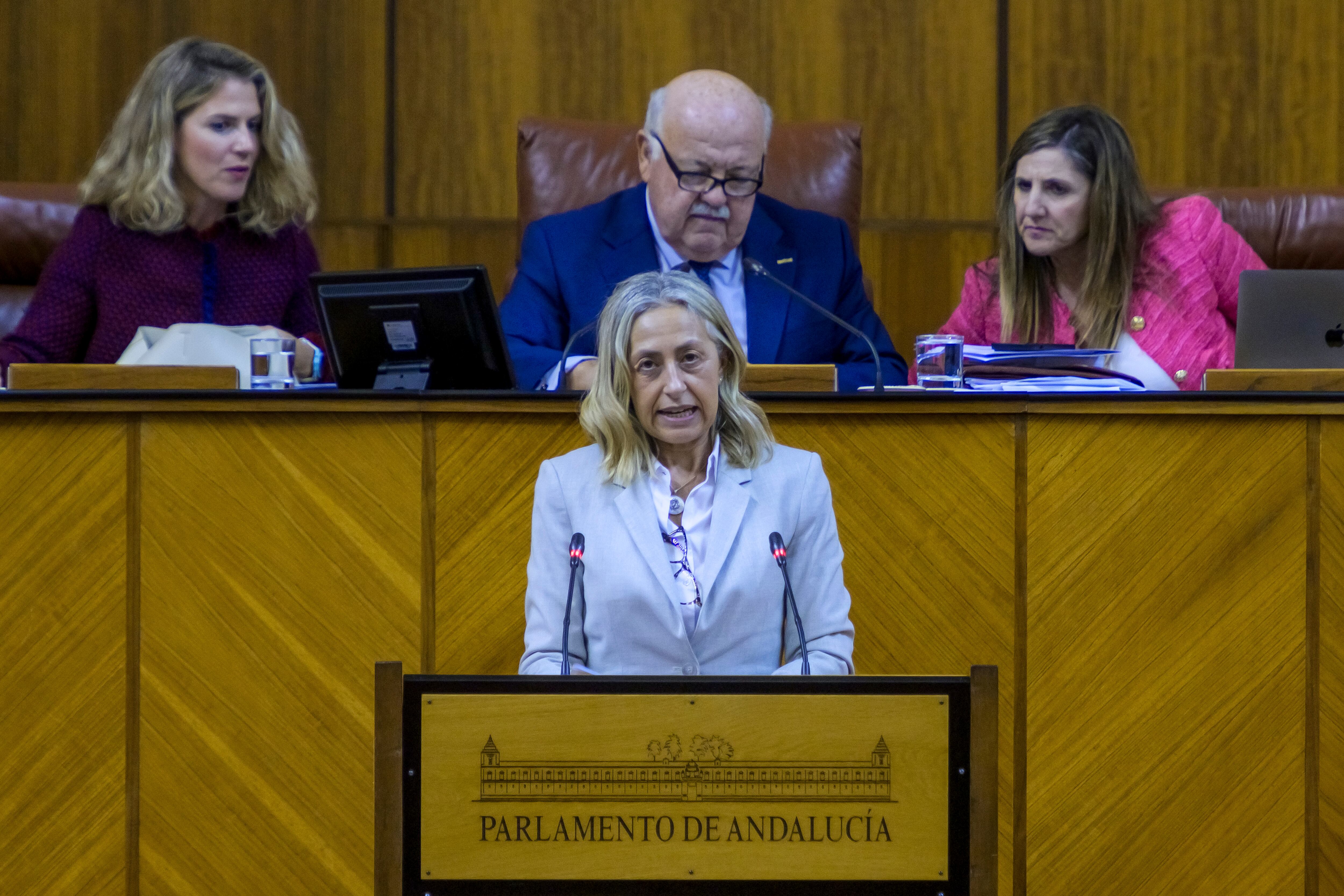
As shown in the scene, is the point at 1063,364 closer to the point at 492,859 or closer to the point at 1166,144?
the point at 492,859

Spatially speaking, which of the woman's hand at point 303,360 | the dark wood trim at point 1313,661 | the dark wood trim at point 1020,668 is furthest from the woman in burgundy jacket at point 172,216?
the dark wood trim at point 1313,661

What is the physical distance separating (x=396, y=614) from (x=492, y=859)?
707mm

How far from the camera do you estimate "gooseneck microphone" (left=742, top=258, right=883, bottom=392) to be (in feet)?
7.18

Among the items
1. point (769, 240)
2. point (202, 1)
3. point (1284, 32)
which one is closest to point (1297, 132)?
point (1284, 32)

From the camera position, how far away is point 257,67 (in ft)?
9.30

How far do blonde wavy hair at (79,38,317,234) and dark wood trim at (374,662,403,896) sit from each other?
1.66 metres

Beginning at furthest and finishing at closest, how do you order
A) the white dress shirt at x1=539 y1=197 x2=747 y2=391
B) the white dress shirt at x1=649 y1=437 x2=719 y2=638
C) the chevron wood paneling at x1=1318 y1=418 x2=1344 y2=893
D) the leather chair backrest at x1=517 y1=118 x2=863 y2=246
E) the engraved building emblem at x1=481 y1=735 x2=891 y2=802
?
the leather chair backrest at x1=517 y1=118 x2=863 y2=246 → the white dress shirt at x1=539 y1=197 x2=747 y2=391 → the chevron wood paneling at x1=1318 y1=418 x2=1344 y2=893 → the white dress shirt at x1=649 y1=437 x2=719 y2=638 → the engraved building emblem at x1=481 y1=735 x2=891 y2=802

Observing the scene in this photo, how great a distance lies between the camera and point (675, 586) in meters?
1.76

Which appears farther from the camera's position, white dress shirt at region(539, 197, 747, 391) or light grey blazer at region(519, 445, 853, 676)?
white dress shirt at region(539, 197, 747, 391)

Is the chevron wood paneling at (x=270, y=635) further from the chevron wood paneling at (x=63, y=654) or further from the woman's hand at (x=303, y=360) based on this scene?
the woman's hand at (x=303, y=360)

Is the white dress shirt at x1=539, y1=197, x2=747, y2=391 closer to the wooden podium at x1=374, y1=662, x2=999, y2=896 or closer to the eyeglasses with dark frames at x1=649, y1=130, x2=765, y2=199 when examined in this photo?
the eyeglasses with dark frames at x1=649, y1=130, x2=765, y2=199

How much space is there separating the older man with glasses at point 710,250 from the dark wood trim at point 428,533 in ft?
1.57

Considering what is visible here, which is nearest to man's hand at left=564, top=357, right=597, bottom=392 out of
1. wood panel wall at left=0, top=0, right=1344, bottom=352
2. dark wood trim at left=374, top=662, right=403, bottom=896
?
dark wood trim at left=374, top=662, right=403, bottom=896

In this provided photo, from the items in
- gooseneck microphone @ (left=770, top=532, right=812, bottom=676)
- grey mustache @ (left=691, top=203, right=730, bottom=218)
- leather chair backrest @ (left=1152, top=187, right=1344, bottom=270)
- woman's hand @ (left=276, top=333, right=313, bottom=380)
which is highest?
leather chair backrest @ (left=1152, top=187, right=1344, bottom=270)
